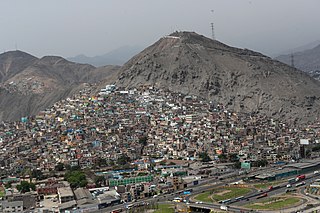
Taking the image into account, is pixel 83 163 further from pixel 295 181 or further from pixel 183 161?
pixel 295 181

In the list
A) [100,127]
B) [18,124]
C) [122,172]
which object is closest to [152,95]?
[100,127]

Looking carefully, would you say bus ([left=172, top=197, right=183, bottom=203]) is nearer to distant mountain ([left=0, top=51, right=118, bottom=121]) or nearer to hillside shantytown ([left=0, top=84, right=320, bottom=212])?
hillside shantytown ([left=0, top=84, right=320, bottom=212])

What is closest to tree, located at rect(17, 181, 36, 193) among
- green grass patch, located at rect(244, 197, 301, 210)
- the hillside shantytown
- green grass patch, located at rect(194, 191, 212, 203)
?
the hillside shantytown

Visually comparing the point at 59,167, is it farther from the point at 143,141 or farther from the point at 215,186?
the point at 215,186

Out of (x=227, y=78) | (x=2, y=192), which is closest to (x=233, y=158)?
(x=2, y=192)

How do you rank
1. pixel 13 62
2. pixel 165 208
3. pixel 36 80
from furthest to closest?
1. pixel 13 62
2. pixel 36 80
3. pixel 165 208
